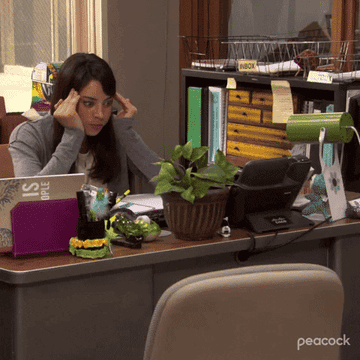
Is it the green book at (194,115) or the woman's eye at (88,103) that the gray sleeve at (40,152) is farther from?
the green book at (194,115)

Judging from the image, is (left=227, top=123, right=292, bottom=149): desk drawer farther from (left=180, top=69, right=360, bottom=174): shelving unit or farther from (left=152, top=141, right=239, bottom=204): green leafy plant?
(left=152, top=141, right=239, bottom=204): green leafy plant

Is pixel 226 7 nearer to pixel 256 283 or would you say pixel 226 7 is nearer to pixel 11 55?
pixel 11 55

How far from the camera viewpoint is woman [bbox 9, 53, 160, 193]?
2.23m

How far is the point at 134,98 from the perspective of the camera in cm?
405

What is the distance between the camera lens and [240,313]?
3.03 ft

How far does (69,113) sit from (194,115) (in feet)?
3.45

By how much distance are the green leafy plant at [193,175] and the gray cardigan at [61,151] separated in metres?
0.62

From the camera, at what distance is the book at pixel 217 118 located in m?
3.08

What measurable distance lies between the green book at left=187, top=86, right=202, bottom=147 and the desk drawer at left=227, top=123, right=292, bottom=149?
176mm

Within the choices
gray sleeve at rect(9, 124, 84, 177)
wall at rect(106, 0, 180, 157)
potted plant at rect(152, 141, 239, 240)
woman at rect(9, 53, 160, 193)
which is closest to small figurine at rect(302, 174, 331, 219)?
potted plant at rect(152, 141, 239, 240)

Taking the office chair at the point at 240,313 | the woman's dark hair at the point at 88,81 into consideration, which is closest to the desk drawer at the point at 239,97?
the woman's dark hair at the point at 88,81

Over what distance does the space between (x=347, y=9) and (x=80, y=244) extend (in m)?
1.89

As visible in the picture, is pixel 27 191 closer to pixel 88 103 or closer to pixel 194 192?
pixel 194 192

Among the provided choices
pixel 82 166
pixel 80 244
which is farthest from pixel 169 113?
pixel 80 244
